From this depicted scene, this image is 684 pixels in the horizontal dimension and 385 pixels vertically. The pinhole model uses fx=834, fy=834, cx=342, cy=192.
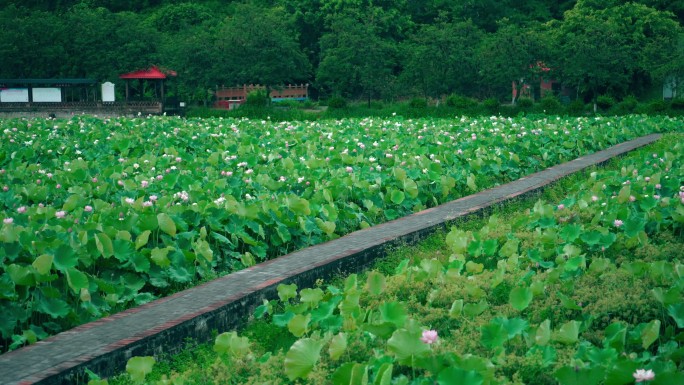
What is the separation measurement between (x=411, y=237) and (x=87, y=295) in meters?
3.28

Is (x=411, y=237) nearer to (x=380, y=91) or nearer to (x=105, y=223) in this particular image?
(x=105, y=223)

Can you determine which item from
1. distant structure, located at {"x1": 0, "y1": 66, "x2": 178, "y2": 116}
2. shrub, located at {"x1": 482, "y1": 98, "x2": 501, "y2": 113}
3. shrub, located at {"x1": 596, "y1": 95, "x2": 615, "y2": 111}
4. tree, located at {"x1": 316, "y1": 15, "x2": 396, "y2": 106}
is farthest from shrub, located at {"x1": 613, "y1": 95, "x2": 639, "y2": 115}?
distant structure, located at {"x1": 0, "y1": 66, "x2": 178, "y2": 116}

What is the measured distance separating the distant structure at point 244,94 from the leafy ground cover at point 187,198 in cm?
2684

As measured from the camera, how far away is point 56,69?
133 ft

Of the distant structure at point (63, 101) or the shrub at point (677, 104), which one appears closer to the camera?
the shrub at point (677, 104)

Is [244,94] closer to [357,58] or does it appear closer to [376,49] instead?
[357,58]

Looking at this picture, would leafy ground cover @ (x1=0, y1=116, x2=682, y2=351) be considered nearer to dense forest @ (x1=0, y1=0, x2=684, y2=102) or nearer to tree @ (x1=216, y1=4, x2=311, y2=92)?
dense forest @ (x1=0, y1=0, x2=684, y2=102)

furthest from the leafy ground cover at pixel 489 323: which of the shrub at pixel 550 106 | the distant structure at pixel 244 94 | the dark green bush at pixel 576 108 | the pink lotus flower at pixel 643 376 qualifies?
the distant structure at pixel 244 94

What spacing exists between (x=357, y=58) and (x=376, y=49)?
3.14ft

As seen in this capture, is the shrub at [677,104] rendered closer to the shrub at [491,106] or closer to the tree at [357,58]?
the shrub at [491,106]

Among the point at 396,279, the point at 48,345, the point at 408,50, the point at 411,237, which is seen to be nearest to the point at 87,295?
the point at 48,345

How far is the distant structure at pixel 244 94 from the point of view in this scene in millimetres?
43969

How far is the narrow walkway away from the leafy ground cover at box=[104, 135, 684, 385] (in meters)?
0.14

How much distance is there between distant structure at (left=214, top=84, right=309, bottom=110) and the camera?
4397cm
